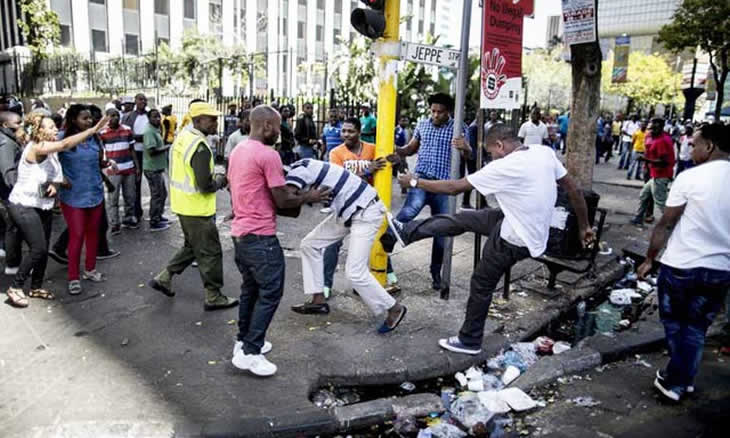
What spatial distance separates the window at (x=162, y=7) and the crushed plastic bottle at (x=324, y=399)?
39.6 metres

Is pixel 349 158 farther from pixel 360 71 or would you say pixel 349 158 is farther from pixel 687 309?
pixel 360 71


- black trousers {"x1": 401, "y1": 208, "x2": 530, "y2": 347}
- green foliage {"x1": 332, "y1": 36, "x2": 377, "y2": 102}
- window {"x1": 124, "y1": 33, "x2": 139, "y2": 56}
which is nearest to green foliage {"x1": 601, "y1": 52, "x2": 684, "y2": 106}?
green foliage {"x1": 332, "y1": 36, "x2": 377, "y2": 102}

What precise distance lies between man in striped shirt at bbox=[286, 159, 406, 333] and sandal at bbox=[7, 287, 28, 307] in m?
2.78

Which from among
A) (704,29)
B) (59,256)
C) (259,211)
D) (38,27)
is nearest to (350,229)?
(259,211)

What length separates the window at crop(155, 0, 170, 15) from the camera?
124 feet

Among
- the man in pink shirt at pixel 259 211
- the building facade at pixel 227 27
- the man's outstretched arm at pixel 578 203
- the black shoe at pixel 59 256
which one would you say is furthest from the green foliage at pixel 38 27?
the man's outstretched arm at pixel 578 203

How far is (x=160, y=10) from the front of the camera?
37969 mm

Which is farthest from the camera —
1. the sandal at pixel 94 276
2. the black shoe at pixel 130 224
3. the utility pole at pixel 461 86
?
the black shoe at pixel 130 224

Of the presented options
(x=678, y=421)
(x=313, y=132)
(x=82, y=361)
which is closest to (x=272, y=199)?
(x=82, y=361)

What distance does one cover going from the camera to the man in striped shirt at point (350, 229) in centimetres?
435

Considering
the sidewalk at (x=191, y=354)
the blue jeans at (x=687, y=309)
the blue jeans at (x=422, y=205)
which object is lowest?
the sidewalk at (x=191, y=354)

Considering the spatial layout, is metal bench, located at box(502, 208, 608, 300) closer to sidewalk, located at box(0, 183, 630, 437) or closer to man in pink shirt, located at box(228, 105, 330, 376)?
sidewalk, located at box(0, 183, 630, 437)

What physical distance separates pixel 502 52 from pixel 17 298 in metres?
5.31

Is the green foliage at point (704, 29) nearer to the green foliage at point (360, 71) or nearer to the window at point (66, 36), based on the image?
the green foliage at point (360, 71)
